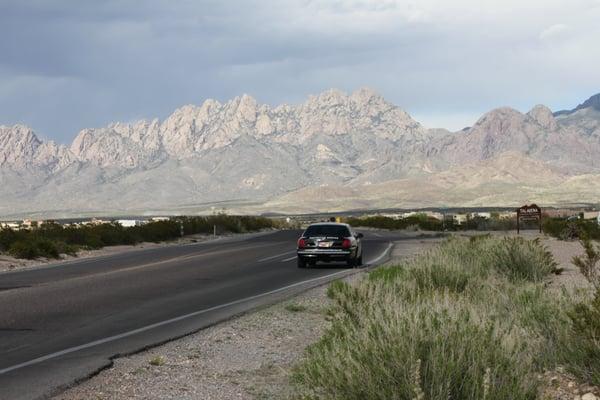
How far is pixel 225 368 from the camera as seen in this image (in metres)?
9.81

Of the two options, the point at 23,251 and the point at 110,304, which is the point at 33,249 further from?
the point at 110,304

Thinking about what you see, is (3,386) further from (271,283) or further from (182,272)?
(182,272)

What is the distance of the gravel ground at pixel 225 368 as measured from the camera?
27.2 feet

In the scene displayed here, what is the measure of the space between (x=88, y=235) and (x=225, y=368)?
3704 centimetres

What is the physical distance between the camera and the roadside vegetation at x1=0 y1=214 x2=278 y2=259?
3497 centimetres

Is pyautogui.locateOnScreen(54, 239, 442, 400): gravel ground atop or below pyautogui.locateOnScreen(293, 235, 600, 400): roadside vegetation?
below

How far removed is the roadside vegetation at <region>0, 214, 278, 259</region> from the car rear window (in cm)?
1228

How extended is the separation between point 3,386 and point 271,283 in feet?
43.8

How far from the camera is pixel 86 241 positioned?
43.7m

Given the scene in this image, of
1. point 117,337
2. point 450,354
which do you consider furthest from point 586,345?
point 117,337

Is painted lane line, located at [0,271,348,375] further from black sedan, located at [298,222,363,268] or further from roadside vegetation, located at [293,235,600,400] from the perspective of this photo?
black sedan, located at [298,222,363,268]

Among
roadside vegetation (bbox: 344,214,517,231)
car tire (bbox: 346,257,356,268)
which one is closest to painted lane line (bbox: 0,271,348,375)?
car tire (bbox: 346,257,356,268)

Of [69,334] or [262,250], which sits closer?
[69,334]

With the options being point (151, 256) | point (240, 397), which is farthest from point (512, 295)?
point (151, 256)
